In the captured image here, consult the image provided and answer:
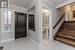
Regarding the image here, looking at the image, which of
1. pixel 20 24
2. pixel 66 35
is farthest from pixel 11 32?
pixel 66 35

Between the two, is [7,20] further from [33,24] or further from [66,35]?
[66,35]

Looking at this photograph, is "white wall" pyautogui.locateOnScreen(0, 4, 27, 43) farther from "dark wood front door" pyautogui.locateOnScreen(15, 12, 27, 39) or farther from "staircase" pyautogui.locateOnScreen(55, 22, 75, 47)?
"staircase" pyautogui.locateOnScreen(55, 22, 75, 47)

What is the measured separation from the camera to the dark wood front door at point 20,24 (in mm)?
6527

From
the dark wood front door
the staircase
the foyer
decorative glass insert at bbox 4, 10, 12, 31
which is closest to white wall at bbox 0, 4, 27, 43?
the foyer

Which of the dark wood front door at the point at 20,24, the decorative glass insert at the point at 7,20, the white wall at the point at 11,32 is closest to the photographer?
the white wall at the point at 11,32

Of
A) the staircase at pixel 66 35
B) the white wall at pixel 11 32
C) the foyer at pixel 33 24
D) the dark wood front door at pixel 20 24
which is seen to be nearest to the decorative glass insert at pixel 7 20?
the foyer at pixel 33 24

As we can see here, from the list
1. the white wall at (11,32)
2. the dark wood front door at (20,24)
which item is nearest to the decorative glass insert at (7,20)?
the white wall at (11,32)

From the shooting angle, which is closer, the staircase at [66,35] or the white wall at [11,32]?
the staircase at [66,35]

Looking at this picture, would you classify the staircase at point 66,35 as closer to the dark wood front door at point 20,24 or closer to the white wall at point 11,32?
the dark wood front door at point 20,24

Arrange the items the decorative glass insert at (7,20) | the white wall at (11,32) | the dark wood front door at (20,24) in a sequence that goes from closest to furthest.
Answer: the white wall at (11,32) → the decorative glass insert at (7,20) → the dark wood front door at (20,24)

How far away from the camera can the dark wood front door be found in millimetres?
6527

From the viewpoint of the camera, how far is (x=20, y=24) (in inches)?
269

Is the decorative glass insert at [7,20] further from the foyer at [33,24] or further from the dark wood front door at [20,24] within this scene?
the dark wood front door at [20,24]

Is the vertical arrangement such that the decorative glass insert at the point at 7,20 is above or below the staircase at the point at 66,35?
above
